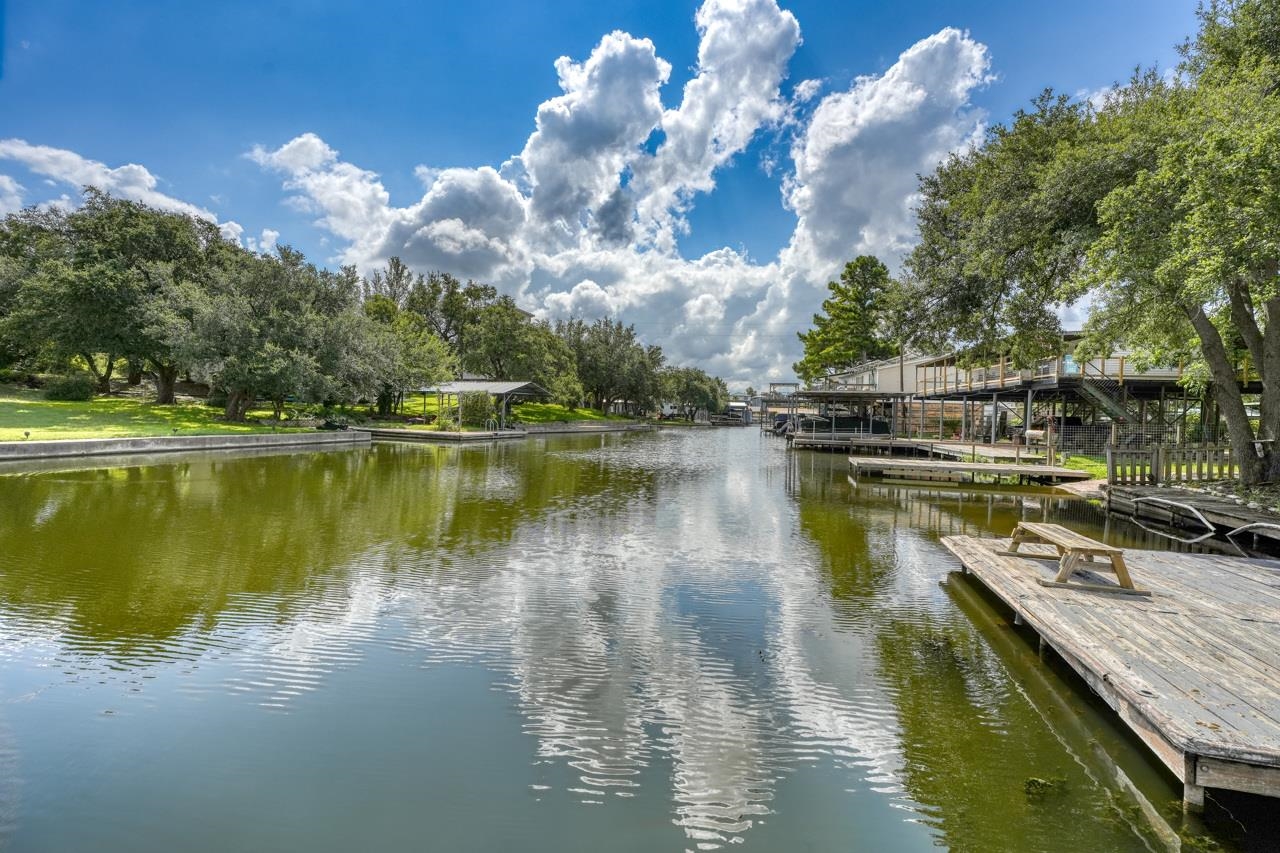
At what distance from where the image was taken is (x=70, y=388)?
35.4m

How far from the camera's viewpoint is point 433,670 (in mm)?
5633

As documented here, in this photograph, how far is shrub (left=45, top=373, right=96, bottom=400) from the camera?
35.2m

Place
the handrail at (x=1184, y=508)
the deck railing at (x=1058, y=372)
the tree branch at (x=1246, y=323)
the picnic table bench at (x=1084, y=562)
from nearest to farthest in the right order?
the picnic table bench at (x=1084, y=562) → the handrail at (x=1184, y=508) → the tree branch at (x=1246, y=323) → the deck railing at (x=1058, y=372)

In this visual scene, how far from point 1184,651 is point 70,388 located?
158 feet

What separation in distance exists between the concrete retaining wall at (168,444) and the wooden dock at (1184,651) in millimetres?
26700

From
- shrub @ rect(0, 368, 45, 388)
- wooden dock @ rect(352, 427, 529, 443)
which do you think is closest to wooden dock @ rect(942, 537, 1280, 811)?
wooden dock @ rect(352, 427, 529, 443)

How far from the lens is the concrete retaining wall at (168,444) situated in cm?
1991

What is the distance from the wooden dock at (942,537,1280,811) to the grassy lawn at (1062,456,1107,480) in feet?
46.7

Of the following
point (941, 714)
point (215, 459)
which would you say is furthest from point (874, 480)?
point (215, 459)

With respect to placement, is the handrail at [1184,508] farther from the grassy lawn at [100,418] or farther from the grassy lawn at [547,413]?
the grassy lawn at [547,413]

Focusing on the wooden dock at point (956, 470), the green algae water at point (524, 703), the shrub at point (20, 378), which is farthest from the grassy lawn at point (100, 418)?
the wooden dock at point (956, 470)

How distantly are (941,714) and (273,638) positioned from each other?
632 cm

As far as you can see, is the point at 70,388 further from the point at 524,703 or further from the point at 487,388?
the point at 524,703

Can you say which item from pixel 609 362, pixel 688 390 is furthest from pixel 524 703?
pixel 688 390
